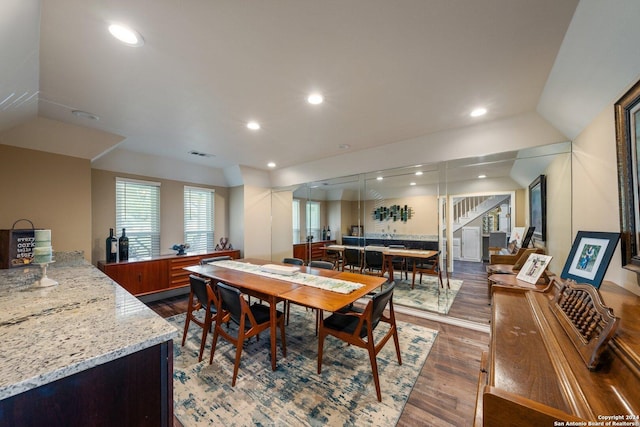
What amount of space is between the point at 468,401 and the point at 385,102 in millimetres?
2640

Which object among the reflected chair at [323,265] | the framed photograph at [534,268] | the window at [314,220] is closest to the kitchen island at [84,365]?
the reflected chair at [323,265]

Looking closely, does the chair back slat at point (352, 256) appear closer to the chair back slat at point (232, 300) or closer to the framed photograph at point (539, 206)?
the framed photograph at point (539, 206)

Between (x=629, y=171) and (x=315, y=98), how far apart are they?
2.19 m

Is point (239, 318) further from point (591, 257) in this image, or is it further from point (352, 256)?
point (352, 256)

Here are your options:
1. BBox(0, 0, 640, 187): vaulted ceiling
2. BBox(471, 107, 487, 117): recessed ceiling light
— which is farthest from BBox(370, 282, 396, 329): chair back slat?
BBox(471, 107, 487, 117): recessed ceiling light

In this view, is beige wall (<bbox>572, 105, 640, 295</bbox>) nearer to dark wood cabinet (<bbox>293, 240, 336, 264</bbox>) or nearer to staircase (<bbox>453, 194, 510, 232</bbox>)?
dark wood cabinet (<bbox>293, 240, 336, 264</bbox>)

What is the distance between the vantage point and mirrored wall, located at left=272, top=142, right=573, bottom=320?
2711mm

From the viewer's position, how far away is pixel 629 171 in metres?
1.29

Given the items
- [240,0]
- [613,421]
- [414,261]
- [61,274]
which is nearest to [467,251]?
[414,261]

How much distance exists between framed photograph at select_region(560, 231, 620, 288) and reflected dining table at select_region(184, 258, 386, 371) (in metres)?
1.41

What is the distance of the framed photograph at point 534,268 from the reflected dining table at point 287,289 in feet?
4.13

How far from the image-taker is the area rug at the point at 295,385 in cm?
165

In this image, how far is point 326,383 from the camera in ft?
6.45

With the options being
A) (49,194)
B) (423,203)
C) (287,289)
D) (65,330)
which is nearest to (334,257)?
(423,203)
